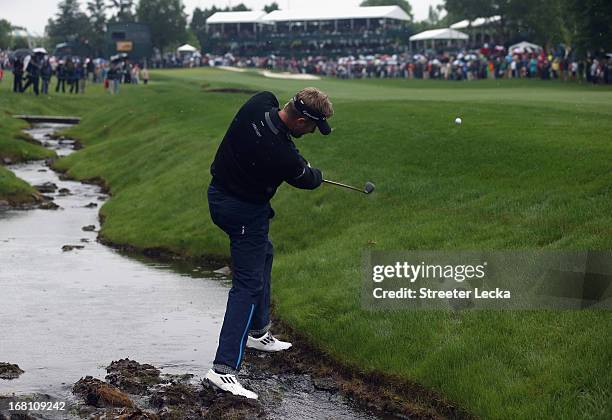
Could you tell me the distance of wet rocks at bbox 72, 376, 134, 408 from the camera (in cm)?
871

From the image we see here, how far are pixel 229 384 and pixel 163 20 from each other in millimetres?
109584

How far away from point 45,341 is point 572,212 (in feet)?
20.9

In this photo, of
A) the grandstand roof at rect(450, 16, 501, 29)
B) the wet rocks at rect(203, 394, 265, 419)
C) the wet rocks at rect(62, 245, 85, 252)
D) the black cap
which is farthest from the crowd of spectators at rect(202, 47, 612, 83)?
the wet rocks at rect(203, 394, 265, 419)

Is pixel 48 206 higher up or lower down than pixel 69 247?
lower down

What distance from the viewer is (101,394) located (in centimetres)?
878

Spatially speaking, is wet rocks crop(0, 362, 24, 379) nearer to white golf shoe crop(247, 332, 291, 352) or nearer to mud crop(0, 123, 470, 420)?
mud crop(0, 123, 470, 420)

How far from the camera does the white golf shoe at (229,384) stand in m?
8.97

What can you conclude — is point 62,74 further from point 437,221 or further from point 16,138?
point 437,221

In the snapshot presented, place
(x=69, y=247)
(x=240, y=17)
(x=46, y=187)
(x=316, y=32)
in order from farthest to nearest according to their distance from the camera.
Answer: (x=240, y=17) < (x=316, y=32) < (x=46, y=187) < (x=69, y=247)

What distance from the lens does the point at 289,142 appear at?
29.9 feet

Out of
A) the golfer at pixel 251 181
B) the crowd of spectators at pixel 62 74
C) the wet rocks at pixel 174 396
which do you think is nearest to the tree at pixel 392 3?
the crowd of spectators at pixel 62 74

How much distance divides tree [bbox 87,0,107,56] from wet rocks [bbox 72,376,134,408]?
392 feet

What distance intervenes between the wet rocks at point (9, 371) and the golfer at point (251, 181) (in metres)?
1.88

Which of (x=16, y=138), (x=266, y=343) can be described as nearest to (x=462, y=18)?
(x=16, y=138)
